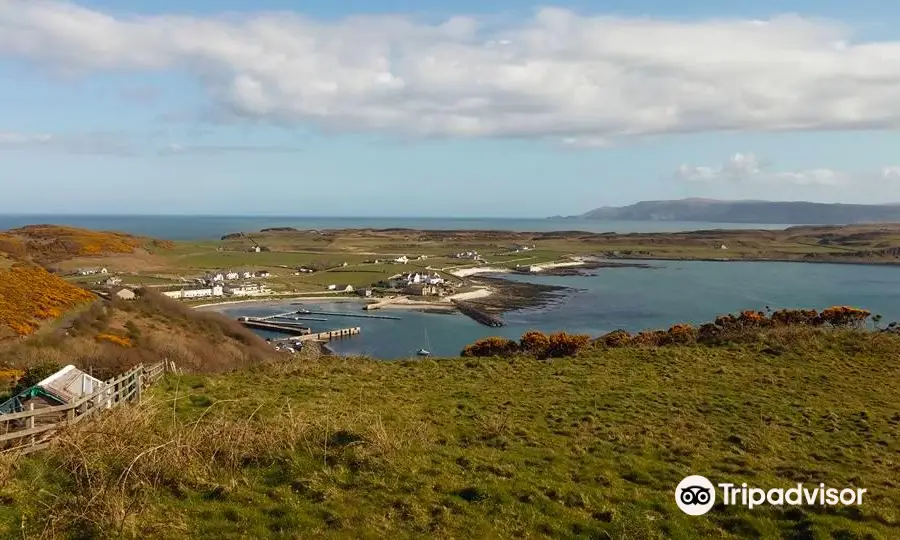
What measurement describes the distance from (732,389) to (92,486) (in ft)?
48.7

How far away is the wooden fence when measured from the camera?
9062 millimetres

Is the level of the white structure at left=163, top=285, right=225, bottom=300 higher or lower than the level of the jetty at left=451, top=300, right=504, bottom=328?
higher

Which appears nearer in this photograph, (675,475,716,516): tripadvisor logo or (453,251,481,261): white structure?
(675,475,716,516): tripadvisor logo

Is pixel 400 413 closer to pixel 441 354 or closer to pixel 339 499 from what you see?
pixel 339 499

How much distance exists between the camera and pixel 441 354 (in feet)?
162

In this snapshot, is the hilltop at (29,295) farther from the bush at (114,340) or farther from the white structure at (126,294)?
the white structure at (126,294)

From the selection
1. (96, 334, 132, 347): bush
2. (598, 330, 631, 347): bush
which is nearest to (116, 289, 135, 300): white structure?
(96, 334, 132, 347): bush

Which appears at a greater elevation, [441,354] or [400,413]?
[400,413]

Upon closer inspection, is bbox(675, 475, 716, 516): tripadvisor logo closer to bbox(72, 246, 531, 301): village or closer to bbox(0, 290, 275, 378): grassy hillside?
bbox(0, 290, 275, 378): grassy hillside

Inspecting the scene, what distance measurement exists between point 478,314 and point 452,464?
5884 centimetres

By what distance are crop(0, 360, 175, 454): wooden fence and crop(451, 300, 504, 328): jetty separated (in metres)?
49.6

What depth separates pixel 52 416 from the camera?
35.4 ft

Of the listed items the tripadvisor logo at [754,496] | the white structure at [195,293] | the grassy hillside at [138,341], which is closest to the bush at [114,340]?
the grassy hillside at [138,341]

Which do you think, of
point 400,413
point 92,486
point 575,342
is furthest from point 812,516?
point 575,342
